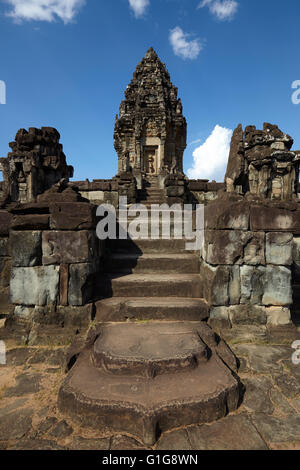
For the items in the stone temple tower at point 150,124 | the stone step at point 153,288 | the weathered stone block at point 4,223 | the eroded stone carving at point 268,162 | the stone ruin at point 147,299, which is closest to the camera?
the stone ruin at point 147,299

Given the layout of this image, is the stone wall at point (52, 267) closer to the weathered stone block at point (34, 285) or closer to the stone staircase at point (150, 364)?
the weathered stone block at point (34, 285)

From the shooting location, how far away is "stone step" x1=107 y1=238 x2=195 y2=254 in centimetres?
448

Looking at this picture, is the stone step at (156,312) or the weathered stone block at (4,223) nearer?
the stone step at (156,312)

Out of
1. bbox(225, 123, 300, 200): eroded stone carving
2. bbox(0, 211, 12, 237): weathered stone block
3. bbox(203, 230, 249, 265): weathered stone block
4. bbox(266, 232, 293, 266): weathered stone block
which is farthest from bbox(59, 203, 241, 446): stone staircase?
bbox(225, 123, 300, 200): eroded stone carving

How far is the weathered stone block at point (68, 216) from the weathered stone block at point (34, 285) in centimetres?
61

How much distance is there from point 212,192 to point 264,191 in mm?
3762

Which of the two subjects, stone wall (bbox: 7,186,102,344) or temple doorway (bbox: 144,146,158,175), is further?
temple doorway (bbox: 144,146,158,175)

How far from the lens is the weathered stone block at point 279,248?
10.2 ft

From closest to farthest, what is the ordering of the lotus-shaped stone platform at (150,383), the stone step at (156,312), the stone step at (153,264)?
1. the lotus-shaped stone platform at (150,383)
2. the stone step at (156,312)
3. the stone step at (153,264)

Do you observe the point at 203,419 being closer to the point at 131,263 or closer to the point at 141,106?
the point at 131,263

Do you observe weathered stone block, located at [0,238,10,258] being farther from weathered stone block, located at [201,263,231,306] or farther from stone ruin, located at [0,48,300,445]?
weathered stone block, located at [201,263,231,306]

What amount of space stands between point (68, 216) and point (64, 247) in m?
0.43

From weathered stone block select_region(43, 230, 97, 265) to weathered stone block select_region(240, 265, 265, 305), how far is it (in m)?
2.21

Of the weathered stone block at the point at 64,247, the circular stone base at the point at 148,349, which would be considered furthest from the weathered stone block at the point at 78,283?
the circular stone base at the point at 148,349
